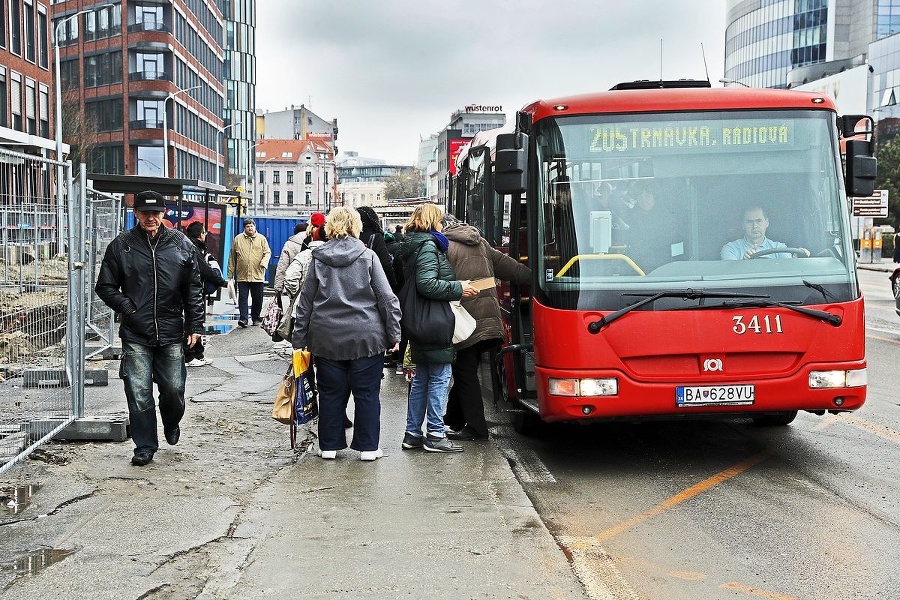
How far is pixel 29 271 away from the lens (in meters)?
7.36

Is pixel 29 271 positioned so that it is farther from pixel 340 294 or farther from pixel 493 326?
pixel 493 326

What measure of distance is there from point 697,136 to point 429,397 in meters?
2.82

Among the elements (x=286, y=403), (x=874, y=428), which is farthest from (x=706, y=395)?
(x=286, y=403)

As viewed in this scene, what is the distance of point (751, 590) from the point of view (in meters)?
5.27

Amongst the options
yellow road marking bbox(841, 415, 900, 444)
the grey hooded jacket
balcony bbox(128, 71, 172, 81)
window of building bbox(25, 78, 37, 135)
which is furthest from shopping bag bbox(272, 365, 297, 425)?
balcony bbox(128, 71, 172, 81)

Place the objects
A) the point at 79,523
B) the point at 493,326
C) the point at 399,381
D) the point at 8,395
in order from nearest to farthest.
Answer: the point at 79,523 < the point at 8,395 < the point at 493,326 < the point at 399,381

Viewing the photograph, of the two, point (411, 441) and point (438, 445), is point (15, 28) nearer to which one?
point (411, 441)

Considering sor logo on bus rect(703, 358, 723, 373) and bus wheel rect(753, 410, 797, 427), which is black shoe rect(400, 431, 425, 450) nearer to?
sor logo on bus rect(703, 358, 723, 373)

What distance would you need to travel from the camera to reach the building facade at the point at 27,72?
153 feet

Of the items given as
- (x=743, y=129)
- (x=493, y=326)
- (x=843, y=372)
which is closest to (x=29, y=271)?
(x=493, y=326)

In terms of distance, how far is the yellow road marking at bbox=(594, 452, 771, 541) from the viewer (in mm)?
6441

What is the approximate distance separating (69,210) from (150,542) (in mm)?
3288

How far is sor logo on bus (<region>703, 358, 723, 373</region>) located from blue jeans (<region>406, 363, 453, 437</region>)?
2014 millimetres

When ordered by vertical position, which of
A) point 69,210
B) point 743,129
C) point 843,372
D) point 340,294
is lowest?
point 843,372
